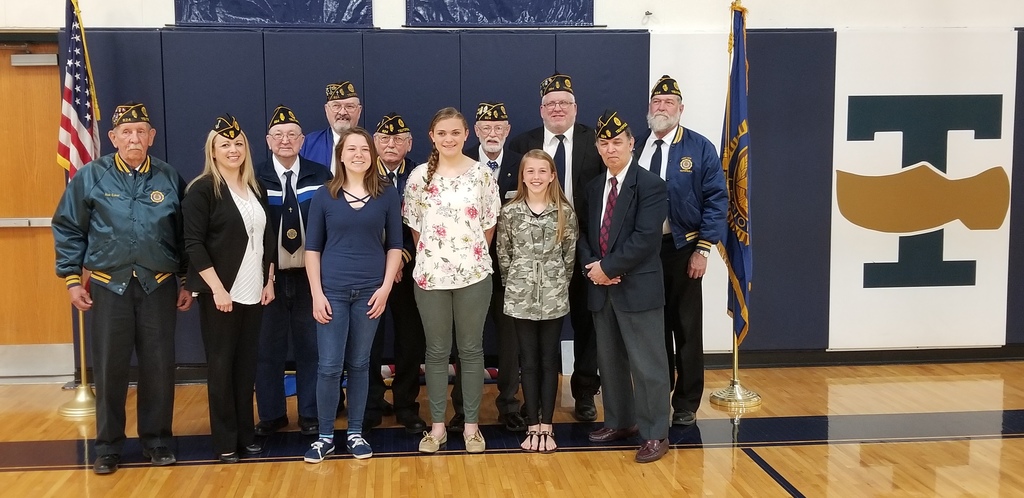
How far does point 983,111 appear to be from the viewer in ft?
16.9

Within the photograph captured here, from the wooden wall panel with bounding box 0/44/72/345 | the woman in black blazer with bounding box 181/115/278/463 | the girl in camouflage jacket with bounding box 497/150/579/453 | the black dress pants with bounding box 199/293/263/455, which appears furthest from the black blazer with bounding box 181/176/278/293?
the wooden wall panel with bounding box 0/44/72/345

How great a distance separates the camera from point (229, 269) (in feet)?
11.0

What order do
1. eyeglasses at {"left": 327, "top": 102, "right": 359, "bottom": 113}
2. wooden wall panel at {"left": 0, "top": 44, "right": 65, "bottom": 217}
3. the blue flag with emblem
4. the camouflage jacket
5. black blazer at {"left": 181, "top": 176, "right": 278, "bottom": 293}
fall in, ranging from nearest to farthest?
black blazer at {"left": 181, "top": 176, "right": 278, "bottom": 293} < the camouflage jacket < eyeglasses at {"left": 327, "top": 102, "right": 359, "bottom": 113} < the blue flag with emblem < wooden wall panel at {"left": 0, "top": 44, "right": 65, "bottom": 217}

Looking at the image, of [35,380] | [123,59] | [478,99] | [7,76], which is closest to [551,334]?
[478,99]

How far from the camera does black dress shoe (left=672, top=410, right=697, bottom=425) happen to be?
398 cm

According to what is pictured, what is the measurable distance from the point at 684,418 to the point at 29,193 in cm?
408

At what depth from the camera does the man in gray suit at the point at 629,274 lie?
339cm

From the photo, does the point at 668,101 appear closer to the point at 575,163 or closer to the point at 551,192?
the point at 575,163

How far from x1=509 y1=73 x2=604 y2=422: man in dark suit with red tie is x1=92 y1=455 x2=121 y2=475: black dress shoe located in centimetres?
214

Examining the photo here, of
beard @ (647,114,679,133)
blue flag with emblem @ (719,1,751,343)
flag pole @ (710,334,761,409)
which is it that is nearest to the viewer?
beard @ (647,114,679,133)

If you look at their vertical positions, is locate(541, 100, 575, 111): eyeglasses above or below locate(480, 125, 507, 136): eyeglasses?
above

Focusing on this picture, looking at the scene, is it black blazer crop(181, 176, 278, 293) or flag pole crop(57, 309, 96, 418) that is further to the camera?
flag pole crop(57, 309, 96, 418)

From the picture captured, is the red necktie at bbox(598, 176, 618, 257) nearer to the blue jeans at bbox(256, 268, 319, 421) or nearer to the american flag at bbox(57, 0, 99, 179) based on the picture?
the blue jeans at bbox(256, 268, 319, 421)

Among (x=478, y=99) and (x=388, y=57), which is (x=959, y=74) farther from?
(x=388, y=57)
